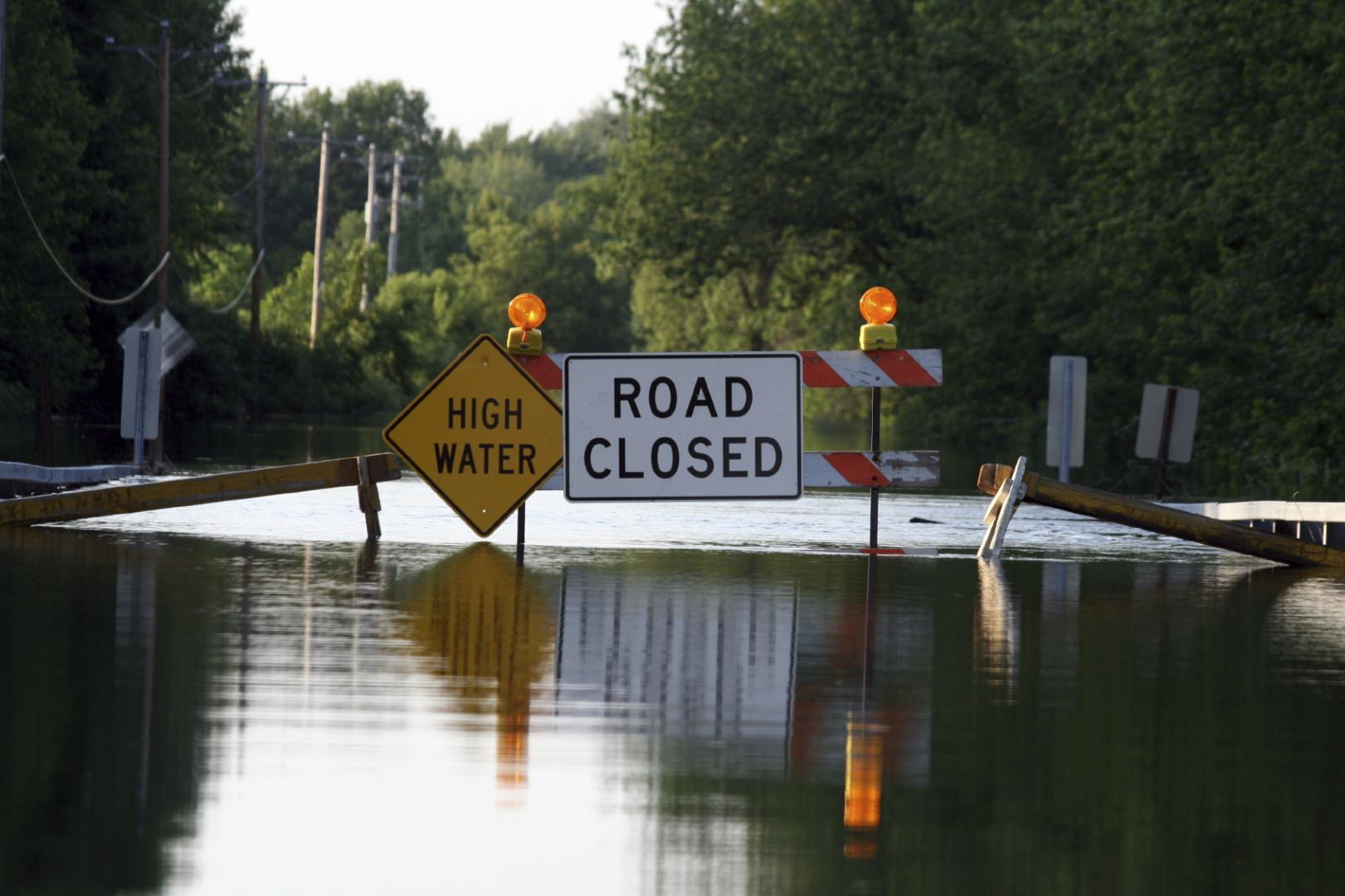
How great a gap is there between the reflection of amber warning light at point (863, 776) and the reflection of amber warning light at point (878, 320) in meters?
6.42

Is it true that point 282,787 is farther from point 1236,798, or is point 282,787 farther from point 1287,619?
point 1287,619

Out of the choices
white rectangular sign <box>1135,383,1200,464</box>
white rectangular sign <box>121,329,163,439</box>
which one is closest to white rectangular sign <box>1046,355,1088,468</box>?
white rectangular sign <box>1135,383,1200,464</box>

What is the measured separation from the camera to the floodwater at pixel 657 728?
529cm

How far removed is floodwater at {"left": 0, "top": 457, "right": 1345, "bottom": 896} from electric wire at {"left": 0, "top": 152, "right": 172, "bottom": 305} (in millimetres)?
30792

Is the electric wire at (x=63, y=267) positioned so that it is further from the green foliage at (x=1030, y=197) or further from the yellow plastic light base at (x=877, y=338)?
the yellow plastic light base at (x=877, y=338)

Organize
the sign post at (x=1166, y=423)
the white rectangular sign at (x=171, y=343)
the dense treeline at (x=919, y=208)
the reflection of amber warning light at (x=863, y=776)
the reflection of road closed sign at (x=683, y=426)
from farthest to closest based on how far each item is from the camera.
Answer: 1. the dense treeline at (x=919, y=208)
2. the white rectangular sign at (x=171, y=343)
3. the sign post at (x=1166, y=423)
4. the reflection of road closed sign at (x=683, y=426)
5. the reflection of amber warning light at (x=863, y=776)

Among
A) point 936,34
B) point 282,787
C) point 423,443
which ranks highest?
point 936,34

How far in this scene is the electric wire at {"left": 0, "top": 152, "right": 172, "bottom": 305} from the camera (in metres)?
43.6

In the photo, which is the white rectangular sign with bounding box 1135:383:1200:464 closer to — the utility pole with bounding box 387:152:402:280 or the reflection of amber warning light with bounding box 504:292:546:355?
the reflection of amber warning light with bounding box 504:292:546:355

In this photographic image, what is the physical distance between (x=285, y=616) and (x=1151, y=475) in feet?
82.5

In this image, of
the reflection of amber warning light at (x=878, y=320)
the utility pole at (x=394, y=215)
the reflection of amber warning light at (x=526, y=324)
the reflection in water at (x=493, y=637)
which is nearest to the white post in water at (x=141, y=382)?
the reflection of amber warning light at (x=526, y=324)

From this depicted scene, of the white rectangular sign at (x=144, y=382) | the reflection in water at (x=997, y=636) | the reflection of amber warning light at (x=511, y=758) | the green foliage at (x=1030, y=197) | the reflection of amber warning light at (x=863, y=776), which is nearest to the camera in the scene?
the reflection of amber warning light at (x=863, y=776)

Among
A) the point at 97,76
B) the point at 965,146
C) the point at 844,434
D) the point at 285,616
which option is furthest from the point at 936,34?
the point at 285,616

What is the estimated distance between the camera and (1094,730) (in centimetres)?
727
